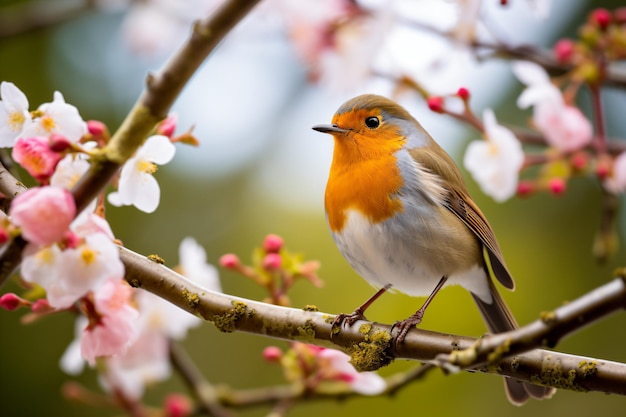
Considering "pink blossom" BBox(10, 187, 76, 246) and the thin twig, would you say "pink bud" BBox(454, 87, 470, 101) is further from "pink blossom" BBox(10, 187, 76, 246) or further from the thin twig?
the thin twig

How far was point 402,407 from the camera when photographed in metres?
3.25

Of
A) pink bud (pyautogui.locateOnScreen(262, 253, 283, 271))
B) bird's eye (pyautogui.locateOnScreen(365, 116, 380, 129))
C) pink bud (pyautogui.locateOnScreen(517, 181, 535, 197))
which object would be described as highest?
bird's eye (pyautogui.locateOnScreen(365, 116, 380, 129))

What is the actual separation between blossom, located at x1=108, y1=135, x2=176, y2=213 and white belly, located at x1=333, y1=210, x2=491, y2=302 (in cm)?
66

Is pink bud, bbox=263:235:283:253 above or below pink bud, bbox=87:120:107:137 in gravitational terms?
above

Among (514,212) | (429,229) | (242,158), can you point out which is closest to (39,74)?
(242,158)

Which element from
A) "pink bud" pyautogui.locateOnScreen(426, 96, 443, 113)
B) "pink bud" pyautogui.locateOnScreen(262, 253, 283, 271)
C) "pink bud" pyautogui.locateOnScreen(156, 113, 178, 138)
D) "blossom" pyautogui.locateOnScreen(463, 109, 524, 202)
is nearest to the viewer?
"pink bud" pyautogui.locateOnScreen(156, 113, 178, 138)

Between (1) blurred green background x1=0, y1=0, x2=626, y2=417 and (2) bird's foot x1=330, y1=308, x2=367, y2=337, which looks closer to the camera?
(2) bird's foot x1=330, y1=308, x2=367, y2=337

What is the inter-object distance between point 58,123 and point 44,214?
9.7 inches

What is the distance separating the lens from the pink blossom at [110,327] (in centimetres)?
129

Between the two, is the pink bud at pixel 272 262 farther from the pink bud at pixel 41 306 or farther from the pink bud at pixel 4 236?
the pink bud at pixel 4 236

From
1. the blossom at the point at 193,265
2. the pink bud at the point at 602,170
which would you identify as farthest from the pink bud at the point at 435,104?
the blossom at the point at 193,265

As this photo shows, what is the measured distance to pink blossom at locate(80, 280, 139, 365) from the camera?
1291 mm

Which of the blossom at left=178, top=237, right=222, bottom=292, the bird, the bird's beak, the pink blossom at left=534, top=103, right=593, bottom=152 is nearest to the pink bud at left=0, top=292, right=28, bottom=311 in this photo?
the blossom at left=178, top=237, right=222, bottom=292

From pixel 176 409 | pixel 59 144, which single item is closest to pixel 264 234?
pixel 176 409
